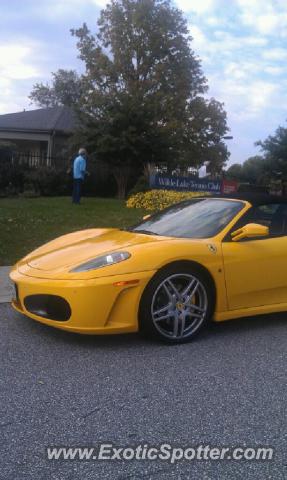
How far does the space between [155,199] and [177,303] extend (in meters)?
10.9

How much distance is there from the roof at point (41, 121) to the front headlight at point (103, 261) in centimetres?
2404

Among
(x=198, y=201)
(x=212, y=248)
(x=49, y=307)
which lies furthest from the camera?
(x=198, y=201)

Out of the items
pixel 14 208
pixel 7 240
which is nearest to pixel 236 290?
pixel 7 240

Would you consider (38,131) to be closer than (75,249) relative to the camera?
No

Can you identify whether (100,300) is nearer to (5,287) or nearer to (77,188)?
(5,287)

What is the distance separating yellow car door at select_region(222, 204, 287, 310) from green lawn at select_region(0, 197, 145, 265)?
3.93 meters

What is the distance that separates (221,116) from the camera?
114 feet

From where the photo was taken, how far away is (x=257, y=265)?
480 centimetres

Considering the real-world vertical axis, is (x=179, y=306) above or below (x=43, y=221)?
below

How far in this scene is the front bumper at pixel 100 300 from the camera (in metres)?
4.06

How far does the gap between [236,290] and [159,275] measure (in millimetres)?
811

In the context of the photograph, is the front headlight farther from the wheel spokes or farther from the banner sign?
the banner sign

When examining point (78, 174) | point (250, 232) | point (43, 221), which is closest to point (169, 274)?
point (250, 232)

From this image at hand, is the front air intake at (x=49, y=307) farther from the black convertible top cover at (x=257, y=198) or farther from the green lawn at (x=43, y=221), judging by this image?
the green lawn at (x=43, y=221)
